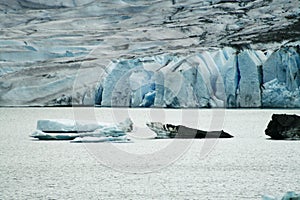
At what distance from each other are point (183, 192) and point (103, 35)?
3378cm

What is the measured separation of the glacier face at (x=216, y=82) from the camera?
78.2 feet

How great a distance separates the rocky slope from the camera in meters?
28.0

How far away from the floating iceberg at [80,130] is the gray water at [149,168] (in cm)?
26

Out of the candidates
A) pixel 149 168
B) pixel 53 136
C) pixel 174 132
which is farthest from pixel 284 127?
pixel 53 136

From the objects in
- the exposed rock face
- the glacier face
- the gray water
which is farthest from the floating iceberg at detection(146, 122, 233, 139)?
the glacier face

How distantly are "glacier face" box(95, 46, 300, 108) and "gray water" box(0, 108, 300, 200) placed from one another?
655 centimetres

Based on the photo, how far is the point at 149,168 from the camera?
10922 millimetres

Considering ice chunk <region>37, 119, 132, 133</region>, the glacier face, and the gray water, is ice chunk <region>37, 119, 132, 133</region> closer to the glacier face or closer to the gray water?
the gray water

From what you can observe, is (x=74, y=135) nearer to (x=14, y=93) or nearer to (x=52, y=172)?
(x=52, y=172)

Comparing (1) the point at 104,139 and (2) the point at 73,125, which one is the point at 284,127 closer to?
(1) the point at 104,139

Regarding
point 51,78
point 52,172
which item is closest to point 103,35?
point 51,78

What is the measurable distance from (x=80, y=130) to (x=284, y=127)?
161 inches

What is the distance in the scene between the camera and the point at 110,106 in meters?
26.0

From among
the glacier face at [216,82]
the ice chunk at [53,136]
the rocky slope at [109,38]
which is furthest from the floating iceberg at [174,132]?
the rocky slope at [109,38]
